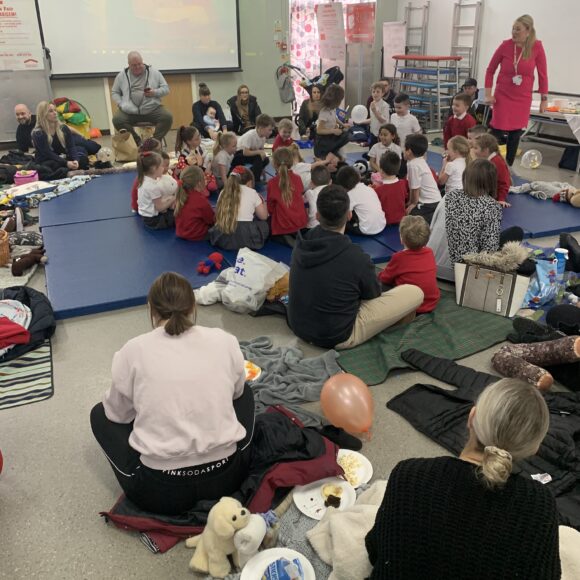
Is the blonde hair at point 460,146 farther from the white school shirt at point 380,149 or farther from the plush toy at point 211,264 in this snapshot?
the plush toy at point 211,264

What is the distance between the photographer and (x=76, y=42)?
8.79m

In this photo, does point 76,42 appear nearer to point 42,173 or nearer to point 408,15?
point 42,173

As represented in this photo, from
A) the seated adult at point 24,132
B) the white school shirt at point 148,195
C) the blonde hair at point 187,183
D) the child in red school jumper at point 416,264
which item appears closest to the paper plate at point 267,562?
the child in red school jumper at point 416,264

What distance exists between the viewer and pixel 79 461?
7.88 feet

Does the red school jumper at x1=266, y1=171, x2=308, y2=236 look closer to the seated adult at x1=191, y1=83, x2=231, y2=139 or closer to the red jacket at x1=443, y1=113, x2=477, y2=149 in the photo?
the red jacket at x1=443, y1=113, x2=477, y2=149

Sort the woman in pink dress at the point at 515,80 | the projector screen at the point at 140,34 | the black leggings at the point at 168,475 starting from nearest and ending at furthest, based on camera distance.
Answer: the black leggings at the point at 168,475 < the woman in pink dress at the point at 515,80 < the projector screen at the point at 140,34

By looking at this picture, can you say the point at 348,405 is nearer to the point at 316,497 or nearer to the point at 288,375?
the point at 316,497

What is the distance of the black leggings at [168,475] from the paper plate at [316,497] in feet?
0.82

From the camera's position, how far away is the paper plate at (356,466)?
2248mm

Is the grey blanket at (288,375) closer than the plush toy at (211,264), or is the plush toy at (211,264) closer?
the grey blanket at (288,375)

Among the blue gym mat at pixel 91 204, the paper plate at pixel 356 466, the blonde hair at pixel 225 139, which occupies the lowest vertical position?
the paper plate at pixel 356 466

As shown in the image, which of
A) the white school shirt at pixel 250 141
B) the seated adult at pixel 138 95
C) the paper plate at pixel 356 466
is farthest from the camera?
the seated adult at pixel 138 95

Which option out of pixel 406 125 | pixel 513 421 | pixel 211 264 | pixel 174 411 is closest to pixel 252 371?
pixel 174 411

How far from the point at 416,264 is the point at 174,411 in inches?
82.5
